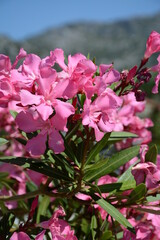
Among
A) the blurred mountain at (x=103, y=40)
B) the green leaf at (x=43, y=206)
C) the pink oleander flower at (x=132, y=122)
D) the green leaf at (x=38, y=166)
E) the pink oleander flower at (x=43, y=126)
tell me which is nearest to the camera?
the pink oleander flower at (x=43, y=126)

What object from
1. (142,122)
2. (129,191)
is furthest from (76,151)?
(142,122)

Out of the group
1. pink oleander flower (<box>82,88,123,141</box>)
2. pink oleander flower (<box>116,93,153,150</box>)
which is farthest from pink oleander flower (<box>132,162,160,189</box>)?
pink oleander flower (<box>116,93,153,150</box>)

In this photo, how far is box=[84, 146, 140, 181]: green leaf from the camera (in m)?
0.91

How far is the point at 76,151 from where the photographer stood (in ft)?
3.14

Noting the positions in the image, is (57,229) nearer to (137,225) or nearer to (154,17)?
(137,225)

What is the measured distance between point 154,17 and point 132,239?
1238 cm

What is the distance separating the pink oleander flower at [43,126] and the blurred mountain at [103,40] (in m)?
3.83

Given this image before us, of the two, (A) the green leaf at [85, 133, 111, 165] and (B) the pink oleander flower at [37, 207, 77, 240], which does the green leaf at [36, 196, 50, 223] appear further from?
(A) the green leaf at [85, 133, 111, 165]

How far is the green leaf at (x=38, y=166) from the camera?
2.96ft

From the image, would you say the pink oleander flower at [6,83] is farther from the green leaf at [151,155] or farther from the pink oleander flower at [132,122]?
the pink oleander flower at [132,122]

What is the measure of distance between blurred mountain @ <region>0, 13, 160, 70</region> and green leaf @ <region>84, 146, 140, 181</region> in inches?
148

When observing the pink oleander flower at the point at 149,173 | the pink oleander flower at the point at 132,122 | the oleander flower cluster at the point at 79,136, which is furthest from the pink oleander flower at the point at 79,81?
the pink oleander flower at the point at 132,122

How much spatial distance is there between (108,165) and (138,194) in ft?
0.33

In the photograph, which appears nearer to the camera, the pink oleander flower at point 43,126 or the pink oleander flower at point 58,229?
the pink oleander flower at point 43,126
